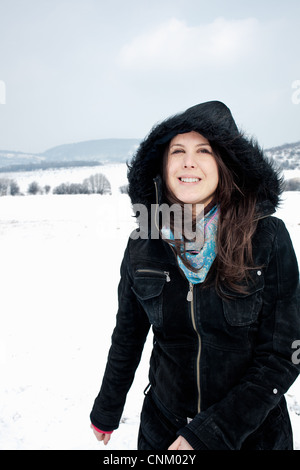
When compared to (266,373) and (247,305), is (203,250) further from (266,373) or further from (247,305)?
(266,373)

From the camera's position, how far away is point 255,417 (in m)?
1.27

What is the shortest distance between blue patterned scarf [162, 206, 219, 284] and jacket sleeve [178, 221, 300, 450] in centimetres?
28

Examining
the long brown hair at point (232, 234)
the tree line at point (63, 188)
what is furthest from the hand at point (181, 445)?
the tree line at point (63, 188)

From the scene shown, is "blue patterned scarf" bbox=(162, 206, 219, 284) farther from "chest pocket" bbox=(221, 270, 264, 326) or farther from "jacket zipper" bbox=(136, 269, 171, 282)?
"chest pocket" bbox=(221, 270, 264, 326)

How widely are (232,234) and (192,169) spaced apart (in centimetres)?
38

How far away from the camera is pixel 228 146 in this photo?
1.49 meters

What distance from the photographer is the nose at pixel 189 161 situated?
1.48 meters

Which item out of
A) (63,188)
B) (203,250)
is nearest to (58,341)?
(203,250)

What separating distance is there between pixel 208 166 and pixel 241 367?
1.00m

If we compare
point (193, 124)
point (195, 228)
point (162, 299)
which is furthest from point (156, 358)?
point (193, 124)

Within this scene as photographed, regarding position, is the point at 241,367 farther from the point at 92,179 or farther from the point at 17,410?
the point at 92,179

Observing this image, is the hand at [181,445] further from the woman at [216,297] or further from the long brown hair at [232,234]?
the long brown hair at [232,234]

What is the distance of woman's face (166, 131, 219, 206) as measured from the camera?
58.7 inches

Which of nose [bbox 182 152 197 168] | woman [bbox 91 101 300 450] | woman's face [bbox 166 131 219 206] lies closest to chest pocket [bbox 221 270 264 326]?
woman [bbox 91 101 300 450]
